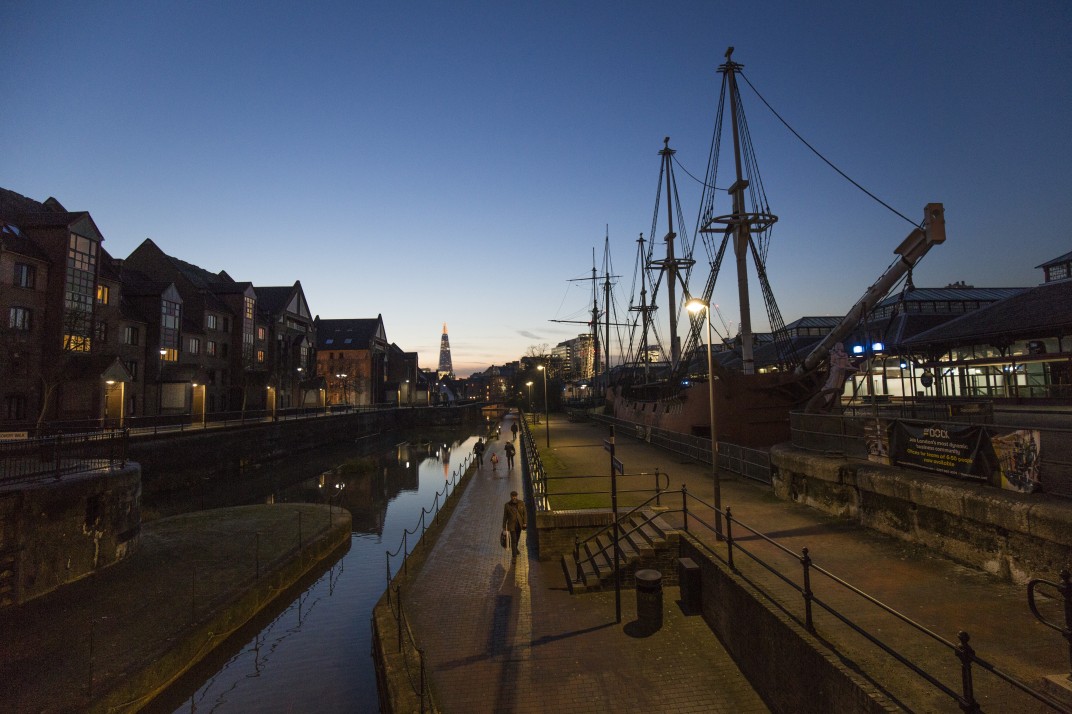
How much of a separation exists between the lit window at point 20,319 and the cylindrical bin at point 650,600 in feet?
117

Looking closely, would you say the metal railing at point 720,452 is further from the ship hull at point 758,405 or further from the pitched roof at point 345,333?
the pitched roof at point 345,333

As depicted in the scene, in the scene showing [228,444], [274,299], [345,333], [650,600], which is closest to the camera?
[650,600]

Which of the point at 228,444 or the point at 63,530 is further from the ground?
the point at 63,530

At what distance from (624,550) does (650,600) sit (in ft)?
8.13

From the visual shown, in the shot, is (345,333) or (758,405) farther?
(345,333)

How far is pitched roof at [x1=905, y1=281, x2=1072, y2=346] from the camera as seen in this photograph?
20594 millimetres

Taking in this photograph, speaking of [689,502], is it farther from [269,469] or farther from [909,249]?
[269,469]

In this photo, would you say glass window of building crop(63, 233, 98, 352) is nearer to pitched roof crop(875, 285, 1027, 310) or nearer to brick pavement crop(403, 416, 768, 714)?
brick pavement crop(403, 416, 768, 714)

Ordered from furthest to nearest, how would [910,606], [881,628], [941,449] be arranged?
[941,449] → [910,606] → [881,628]

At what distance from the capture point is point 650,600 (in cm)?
902

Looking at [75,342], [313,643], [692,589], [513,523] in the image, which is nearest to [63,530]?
[313,643]

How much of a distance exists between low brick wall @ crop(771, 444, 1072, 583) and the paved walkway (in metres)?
0.28

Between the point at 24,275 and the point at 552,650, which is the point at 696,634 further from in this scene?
the point at 24,275

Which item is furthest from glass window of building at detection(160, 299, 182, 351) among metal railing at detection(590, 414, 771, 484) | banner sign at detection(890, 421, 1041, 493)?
banner sign at detection(890, 421, 1041, 493)
